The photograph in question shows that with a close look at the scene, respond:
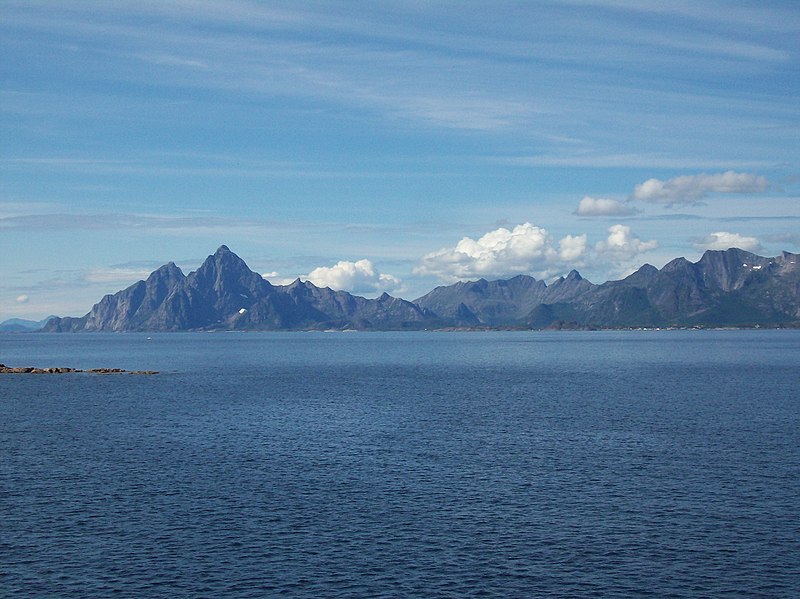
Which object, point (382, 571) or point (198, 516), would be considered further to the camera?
point (198, 516)

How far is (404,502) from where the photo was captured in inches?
2511

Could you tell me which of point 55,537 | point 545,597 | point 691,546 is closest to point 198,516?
point 55,537

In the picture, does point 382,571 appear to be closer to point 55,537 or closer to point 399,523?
point 399,523

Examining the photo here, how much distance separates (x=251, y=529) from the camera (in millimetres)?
56562

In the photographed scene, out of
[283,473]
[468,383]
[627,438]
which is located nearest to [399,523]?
[283,473]

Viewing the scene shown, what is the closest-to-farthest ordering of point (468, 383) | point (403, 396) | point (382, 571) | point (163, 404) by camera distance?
point (382, 571) < point (163, 404) < point (403, 396) < point (468, 383)

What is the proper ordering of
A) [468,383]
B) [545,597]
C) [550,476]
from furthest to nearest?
[468,383], [550,476], [545,597]

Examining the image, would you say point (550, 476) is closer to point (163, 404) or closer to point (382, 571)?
point (382, 571)

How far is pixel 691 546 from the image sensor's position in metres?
52.0

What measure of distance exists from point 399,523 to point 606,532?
14.6 meters

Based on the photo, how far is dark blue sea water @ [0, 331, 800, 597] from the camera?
4722 centimetres

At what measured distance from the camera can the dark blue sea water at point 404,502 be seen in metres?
47.2

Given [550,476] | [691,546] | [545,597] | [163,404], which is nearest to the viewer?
[545,597]

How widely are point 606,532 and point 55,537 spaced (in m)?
38.0
